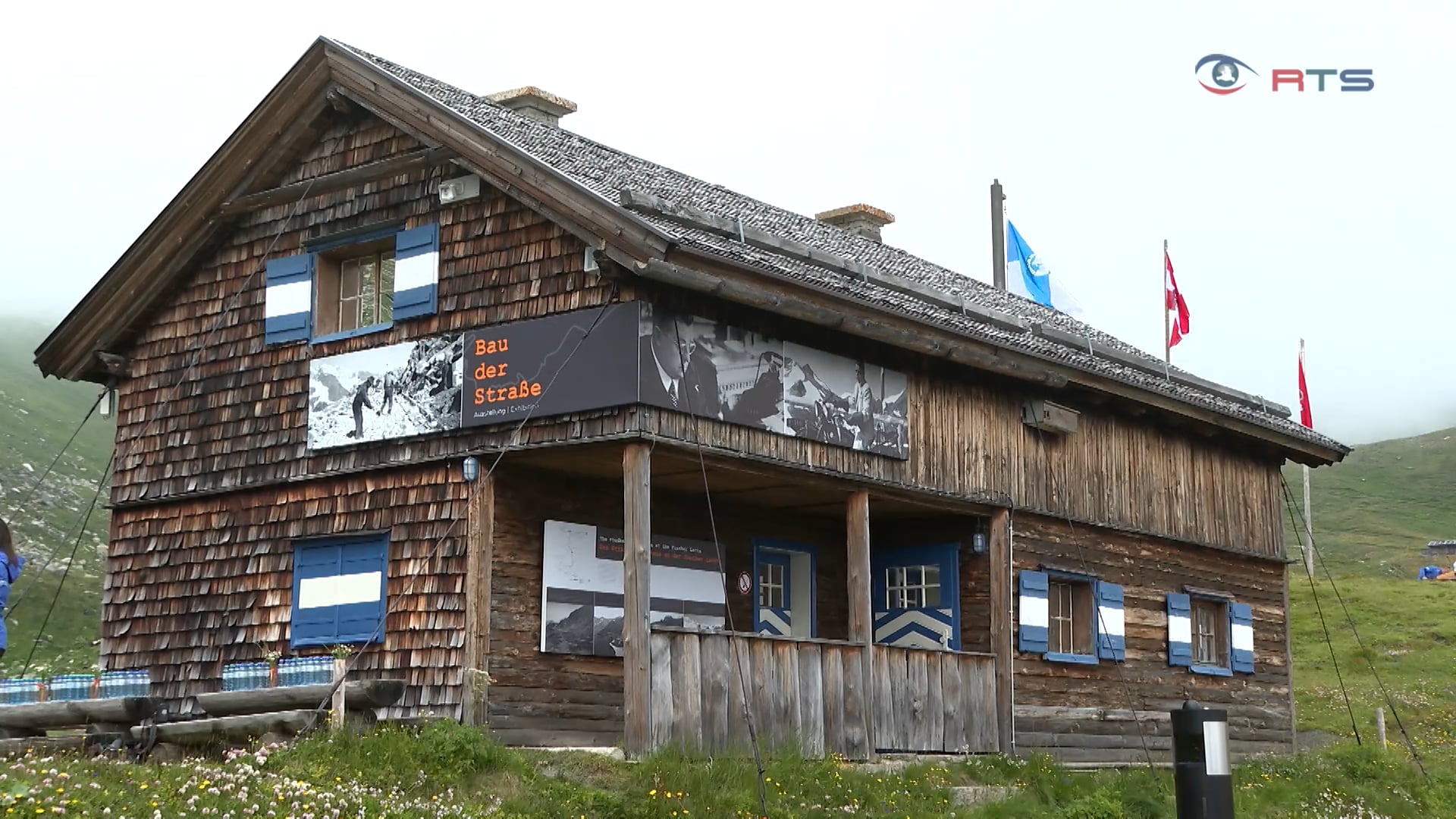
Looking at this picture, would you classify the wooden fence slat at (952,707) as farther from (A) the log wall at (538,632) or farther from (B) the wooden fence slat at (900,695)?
(A) the log wall at (538,632)

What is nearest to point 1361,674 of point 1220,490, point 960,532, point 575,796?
point 1220,490

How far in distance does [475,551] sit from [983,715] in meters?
6.60

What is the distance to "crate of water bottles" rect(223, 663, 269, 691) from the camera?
16766 millimetres

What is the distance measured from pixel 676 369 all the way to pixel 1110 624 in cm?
902

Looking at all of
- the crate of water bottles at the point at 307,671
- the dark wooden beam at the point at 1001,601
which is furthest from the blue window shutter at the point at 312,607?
the dark wooden beam at the point at 1001,601

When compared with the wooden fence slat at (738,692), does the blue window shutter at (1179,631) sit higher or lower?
higher

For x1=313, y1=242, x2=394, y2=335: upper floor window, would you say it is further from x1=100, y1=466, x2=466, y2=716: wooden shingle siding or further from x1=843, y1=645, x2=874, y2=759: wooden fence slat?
x1=843, y1=645, x2=874, y2=759: wooden fence slat

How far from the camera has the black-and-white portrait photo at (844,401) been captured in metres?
17.5

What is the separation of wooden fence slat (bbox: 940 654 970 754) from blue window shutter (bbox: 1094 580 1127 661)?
3705 mm

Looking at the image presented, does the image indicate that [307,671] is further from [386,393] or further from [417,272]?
[417,272]

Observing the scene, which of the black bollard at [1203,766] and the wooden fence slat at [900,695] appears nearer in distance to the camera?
the black bollard at [1203,766]

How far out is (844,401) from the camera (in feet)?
59.3

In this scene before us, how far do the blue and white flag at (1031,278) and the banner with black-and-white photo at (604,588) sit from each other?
482 inches

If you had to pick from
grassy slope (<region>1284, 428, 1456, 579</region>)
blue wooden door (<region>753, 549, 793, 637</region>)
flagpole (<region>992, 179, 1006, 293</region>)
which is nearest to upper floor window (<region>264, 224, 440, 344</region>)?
blue wooden door (<region>753, 549, 793, 637</region>)
